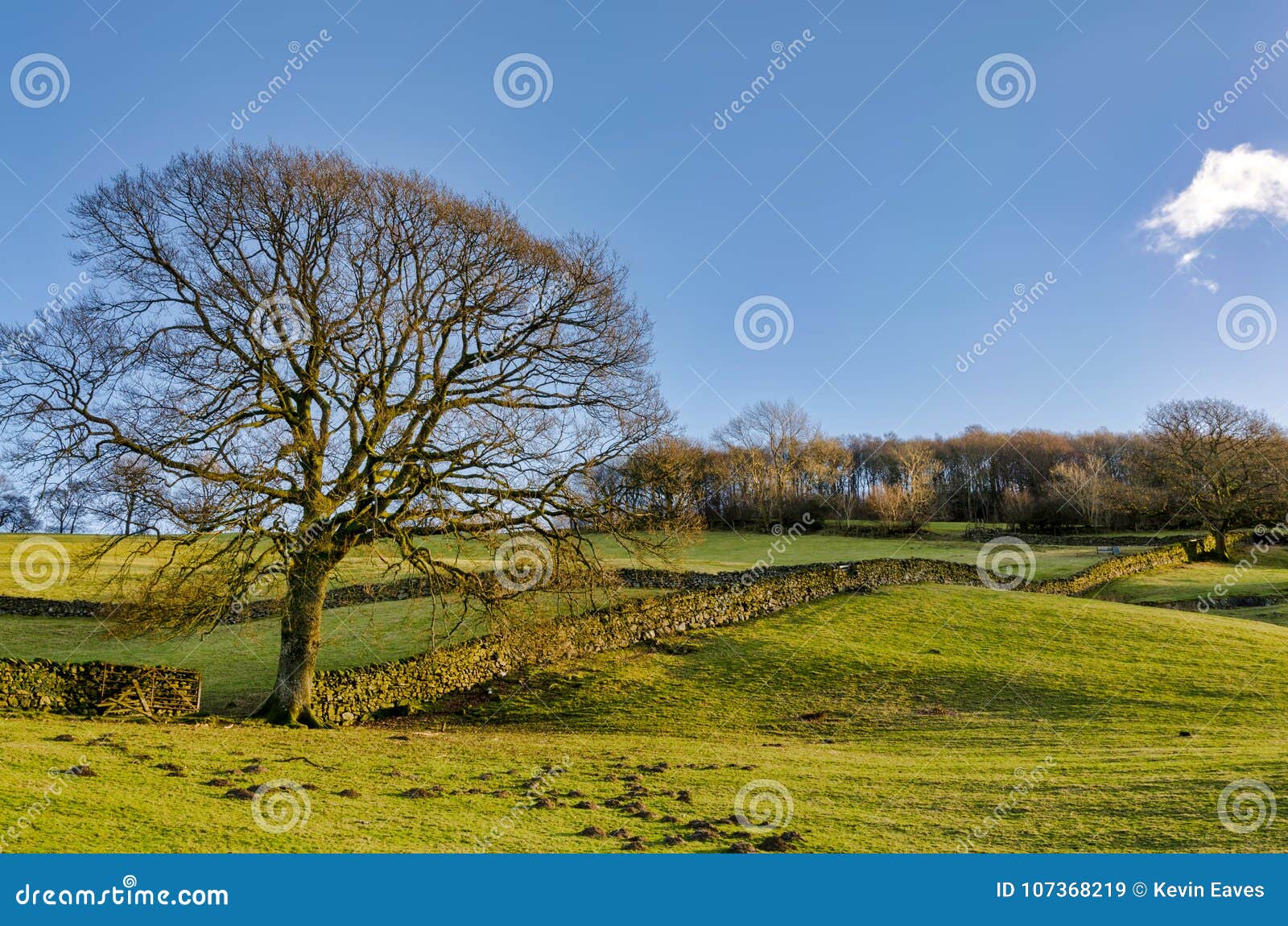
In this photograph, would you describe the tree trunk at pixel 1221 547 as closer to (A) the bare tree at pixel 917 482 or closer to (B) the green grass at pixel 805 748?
(A) the bare tree at pixel 917 482

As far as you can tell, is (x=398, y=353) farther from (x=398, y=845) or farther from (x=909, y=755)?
(x=909, y=755)

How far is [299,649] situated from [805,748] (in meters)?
10.7

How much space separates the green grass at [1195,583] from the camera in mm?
38062

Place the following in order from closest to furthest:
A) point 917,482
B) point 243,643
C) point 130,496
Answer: point 130,496 → point 243,643 → point 917,482

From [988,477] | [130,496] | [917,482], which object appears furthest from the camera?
[988,477]

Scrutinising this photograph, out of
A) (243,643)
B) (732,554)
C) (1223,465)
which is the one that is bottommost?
(243,643)

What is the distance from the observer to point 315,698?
1661 centimetres

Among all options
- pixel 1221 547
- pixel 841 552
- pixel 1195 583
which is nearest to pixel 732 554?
pixel 841 552

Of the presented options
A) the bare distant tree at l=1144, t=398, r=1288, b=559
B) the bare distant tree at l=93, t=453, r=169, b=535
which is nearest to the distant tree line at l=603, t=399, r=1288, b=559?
the bare distant tree at l=1144, t=398, r=1288, b=559

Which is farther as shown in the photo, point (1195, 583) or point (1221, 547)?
point (1221, 547)

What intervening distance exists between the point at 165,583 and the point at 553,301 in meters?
9.66

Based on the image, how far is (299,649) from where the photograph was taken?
51.7ft

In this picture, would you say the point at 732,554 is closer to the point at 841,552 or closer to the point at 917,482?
the point at 841,552

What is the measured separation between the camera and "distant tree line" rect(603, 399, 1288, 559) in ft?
169
